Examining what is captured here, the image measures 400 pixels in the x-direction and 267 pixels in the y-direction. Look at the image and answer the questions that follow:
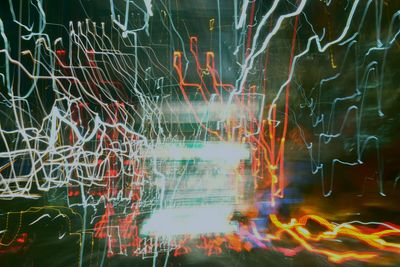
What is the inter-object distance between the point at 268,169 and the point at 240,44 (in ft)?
7.15

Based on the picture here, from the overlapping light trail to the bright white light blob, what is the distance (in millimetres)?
27

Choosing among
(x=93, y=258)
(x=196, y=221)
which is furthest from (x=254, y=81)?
(x=93, y=258)

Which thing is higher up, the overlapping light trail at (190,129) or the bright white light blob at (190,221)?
the overlapping light trail at (190,129)

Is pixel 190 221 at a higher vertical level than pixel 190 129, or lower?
lower

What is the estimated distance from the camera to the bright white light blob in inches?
194

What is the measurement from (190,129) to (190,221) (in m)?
1.63

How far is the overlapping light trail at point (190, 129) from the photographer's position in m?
4.86

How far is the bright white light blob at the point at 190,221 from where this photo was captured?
16.2ft

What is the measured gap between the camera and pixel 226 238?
4.52 m

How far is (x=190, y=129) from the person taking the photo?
6465mm

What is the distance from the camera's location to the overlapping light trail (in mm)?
4855

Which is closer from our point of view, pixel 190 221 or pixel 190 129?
pixel 190 221

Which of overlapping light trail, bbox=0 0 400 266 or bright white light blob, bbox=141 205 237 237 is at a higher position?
overlapping light trail, bbox=0 0 400 266

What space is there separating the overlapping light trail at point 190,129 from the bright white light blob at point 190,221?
0.03 m
